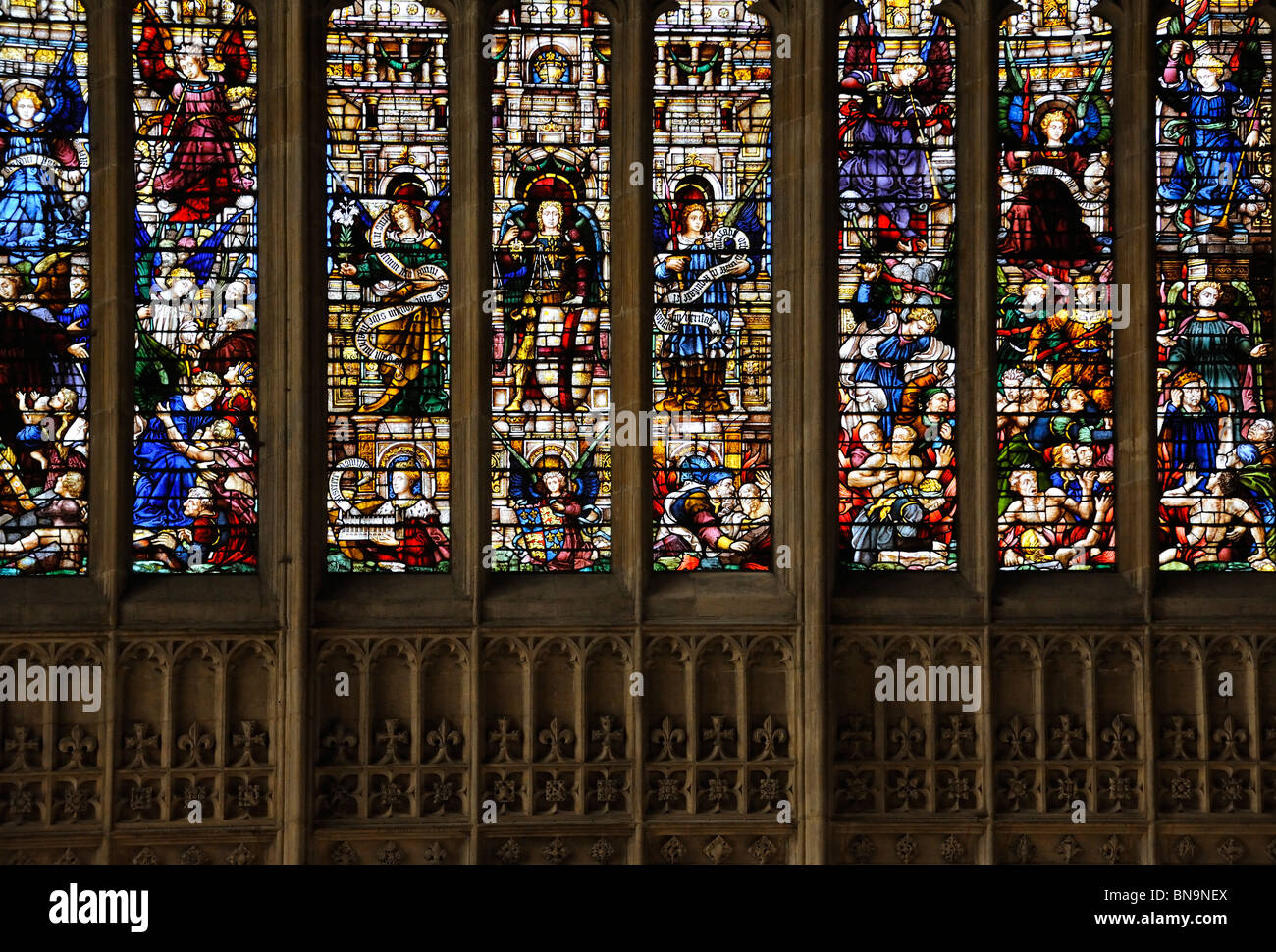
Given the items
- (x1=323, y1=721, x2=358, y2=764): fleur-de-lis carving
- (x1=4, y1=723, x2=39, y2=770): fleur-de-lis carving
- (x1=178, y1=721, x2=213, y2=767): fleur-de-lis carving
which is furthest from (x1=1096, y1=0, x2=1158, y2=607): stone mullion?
(x1=4, y1=723, x2=39, y2=770): fleur-de-lis carving

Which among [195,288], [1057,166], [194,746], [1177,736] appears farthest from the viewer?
[1057,166]

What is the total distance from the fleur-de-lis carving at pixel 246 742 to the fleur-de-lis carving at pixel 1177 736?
540cm

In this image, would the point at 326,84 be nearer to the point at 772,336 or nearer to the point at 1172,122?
the point at 772,336

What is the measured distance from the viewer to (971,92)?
11.5 m

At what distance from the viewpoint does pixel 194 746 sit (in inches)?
430

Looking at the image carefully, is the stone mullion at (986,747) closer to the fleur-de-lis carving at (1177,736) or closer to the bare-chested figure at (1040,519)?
the bare-chested figure at (1040,519)

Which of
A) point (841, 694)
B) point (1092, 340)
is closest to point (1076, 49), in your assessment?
point (1092, 340)

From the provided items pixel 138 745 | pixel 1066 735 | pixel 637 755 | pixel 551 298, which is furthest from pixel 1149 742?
pixel 138 745

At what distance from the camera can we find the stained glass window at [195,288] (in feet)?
36.9

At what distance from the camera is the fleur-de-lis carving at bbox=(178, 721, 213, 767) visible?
10.9 meters

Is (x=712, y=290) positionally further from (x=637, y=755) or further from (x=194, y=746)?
(x=194, y=746)

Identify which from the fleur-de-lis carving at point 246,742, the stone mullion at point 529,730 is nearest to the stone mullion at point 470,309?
the stone mullion at point 529,730

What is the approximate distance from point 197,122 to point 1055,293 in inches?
212

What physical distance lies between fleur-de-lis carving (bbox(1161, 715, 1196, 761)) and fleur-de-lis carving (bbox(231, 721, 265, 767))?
5400 mm
